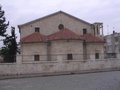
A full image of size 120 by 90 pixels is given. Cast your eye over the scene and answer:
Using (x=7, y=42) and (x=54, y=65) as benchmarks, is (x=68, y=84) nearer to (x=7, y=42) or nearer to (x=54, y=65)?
(x=54, y=65)

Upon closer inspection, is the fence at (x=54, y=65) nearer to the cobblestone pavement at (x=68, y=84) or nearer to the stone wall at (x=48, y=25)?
the stone wall at (x=48, y=25)

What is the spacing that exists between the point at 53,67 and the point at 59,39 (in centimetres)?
615

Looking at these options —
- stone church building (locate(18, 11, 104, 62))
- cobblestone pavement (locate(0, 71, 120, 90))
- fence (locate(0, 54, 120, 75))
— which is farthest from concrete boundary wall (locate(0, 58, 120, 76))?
cobblestone pavement (locate(0, 71, 120, 90))

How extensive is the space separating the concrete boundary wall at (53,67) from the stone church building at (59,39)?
3.82 feet

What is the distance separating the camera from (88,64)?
3812 cm

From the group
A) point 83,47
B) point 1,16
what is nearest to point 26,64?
point 83,47

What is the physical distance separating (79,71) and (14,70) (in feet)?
26.3

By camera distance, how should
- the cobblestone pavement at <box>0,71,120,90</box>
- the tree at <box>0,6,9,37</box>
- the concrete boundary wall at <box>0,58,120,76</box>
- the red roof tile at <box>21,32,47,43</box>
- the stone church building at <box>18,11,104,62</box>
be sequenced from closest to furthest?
1. the cobblestone pavement at <box>0,71,120,90</box>
2. the concrete boundary wall at <box>0,58,120,76</box>
3. the stone church building at <box>18,11,104,62</box>
4. the red roof tile at <box>21,32,47,43</box>
5. the tree at <box>0,6,9,37</box>

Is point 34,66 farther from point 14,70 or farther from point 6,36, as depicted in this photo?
point 6,36

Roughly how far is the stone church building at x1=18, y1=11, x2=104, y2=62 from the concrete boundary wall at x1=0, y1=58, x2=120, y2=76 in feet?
3.82

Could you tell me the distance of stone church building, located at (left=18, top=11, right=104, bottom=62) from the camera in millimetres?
41000

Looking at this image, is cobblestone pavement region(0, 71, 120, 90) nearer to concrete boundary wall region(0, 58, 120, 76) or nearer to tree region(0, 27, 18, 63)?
concrete boundary wall region(0, 58, 120, 76)

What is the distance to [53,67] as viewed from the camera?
35.8 m

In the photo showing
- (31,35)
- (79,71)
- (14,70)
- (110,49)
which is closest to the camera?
(14,70)
